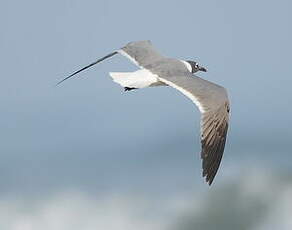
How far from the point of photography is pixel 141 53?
45.4 ft

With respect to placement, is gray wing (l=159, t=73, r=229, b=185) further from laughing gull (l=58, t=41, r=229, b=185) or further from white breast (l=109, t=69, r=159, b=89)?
white breast (l=109, t=69, r=159, b=89)

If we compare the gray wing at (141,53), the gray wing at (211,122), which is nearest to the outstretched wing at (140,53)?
the gray wing at (141,53)

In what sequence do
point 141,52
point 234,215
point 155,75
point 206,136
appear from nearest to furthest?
point 206,136 < point 155,75 < point 141,52 < point 234,215

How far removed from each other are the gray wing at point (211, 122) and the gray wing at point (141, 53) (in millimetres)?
1575

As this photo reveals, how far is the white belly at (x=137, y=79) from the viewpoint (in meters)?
12.5

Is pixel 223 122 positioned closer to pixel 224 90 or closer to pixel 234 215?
pixel 224 90

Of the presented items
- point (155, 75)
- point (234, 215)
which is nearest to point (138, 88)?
point (155, 75)

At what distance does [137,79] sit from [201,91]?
1090mm

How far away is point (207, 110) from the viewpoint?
37.9ft

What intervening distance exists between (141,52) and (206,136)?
2.62m

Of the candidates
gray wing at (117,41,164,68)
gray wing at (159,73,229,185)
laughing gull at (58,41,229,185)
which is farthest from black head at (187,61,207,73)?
gray wing at (159,73,229,185)

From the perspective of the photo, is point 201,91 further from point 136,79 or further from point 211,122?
point 136,79

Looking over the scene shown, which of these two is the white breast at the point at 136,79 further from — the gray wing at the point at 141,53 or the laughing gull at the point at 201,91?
the gray wing at the point at 141,53

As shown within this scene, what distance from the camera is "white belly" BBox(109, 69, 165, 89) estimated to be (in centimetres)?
1252
